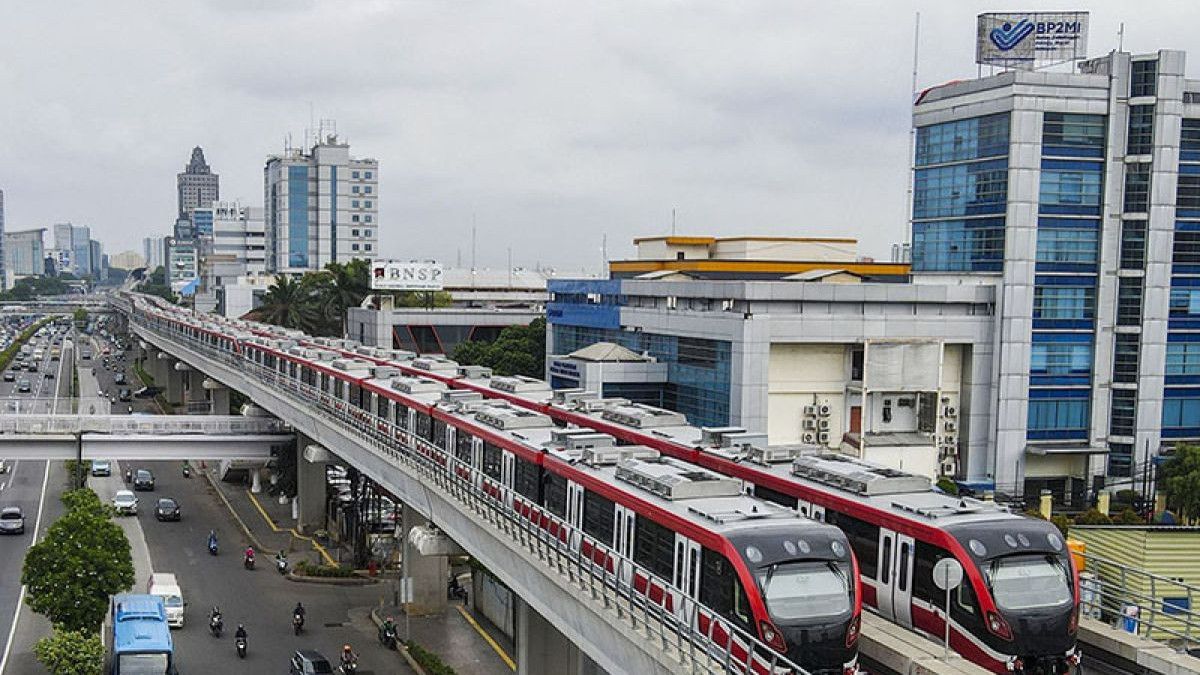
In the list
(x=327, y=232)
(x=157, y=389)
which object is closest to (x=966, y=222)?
(x=157, y=389)

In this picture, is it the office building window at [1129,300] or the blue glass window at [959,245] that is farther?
the office building window at [1129,300]

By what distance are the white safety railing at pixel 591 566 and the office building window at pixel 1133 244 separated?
137ft

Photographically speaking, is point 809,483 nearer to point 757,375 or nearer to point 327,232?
point 757,375

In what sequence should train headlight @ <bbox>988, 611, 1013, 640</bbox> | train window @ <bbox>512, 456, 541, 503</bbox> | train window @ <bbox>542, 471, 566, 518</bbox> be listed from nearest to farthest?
train headlight @ <bbox>988, 611, 1013, 640</bbox> < train window @ <bbox>542, 471, 566, 518</bbox> < train window @ <bbox>512, 456, 541, 503</bbox>

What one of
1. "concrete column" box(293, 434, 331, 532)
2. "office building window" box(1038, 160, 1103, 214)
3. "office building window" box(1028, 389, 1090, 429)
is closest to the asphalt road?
"concrete column" box(293, 434, 331, 532)

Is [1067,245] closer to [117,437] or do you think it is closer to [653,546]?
[653,546]

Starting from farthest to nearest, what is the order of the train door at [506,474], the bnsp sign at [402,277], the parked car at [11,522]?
the bnsp sign at [402,277], the parked car at [11,522], the train door at [506,474]

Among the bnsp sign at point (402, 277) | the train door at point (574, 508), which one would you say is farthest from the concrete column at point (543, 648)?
the bnsp sign at point (402, 277)

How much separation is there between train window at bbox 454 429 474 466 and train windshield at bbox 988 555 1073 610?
1615 cm

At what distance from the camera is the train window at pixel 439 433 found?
33.8m

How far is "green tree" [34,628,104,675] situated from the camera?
2934cm

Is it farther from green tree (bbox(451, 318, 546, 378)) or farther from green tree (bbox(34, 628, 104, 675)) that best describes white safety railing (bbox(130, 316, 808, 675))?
green tree (bbox(451, 318, 546, 378))

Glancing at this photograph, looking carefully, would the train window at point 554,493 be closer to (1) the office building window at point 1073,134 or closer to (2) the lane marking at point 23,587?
(2) the lane marking at point 23,587

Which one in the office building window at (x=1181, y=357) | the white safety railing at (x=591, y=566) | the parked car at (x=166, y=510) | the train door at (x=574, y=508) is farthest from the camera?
the office building window at (x=1181, y=357)
